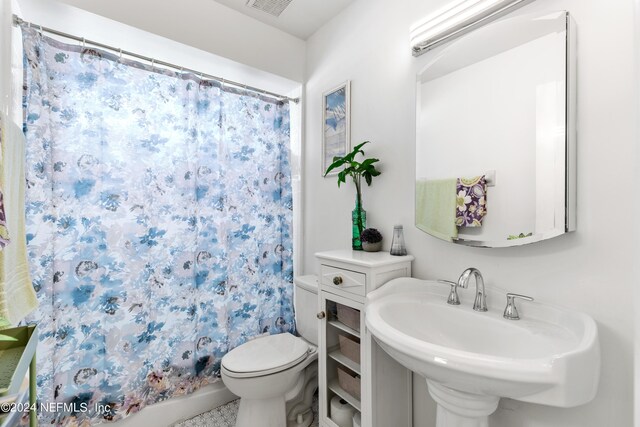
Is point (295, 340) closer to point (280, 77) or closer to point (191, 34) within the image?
point (280, 77)

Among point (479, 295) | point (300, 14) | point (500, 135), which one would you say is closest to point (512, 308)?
point (479, 295)


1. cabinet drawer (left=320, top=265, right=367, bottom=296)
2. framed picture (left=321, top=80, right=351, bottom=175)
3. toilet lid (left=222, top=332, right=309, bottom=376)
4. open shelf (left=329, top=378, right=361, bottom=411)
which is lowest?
open shelf (left=329, top=378, right=361, bottom=411)

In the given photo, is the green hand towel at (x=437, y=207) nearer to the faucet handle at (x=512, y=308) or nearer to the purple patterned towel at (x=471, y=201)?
the purple patterned towel at (x=471, y=201)

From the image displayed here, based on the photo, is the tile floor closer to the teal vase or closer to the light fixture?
the teal vase

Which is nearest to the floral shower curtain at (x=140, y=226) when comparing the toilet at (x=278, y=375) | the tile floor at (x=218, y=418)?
the tile floor at (x=218, y=418)

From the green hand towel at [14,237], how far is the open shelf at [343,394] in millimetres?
1267

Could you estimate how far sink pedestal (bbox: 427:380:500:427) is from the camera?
880 millimetres

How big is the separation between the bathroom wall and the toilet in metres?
0.63

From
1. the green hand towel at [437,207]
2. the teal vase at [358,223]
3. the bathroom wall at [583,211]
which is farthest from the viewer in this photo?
the teal vase at [358,223]

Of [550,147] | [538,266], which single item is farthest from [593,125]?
[538,266]

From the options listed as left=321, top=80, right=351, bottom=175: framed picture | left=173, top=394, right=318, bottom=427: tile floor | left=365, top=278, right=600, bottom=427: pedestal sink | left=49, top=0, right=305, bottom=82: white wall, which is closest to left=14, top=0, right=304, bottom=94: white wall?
left=49, top=0, right=305, bottom=82: white wall

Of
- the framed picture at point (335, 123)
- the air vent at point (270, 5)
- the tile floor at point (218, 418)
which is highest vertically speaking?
the air vent at point (270, 5)

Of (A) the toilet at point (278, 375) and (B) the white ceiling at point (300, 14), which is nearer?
(A) the toilet at point (278, 375)

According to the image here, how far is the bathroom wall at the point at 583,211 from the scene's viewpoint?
32.6 inches
